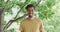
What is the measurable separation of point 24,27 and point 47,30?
5.90 ft

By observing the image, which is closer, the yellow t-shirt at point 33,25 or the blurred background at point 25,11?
the yellow t-shirt at point 33,25

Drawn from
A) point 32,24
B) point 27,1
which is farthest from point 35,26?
point 27,1

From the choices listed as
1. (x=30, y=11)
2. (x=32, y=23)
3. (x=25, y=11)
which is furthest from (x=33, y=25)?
(x=25, y=11)

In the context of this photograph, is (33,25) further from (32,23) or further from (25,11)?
(25,11)

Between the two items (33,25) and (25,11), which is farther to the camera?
(25,11)

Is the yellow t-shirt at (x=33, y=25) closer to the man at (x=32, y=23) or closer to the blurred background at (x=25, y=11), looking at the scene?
the man at (x=32, y=23)

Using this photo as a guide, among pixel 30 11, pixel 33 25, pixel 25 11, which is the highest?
pixel 25 11

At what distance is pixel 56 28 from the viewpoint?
12.1 ft

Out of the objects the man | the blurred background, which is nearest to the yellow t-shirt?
the man

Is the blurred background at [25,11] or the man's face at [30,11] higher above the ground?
the blurred background at [25,11]

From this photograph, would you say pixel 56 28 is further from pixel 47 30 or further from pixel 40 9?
pixel 40 9

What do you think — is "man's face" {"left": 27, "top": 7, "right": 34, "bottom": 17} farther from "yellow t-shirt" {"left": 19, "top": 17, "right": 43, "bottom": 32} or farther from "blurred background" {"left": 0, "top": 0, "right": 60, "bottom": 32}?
"blurred background" {"left": 0, "top": 0, "right": 60, "bottom": 32}

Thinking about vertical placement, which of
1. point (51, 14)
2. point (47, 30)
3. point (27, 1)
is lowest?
point (47, 30)

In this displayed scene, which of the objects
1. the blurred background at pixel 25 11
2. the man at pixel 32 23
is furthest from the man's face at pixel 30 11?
the blurred background at pixel 25 11
